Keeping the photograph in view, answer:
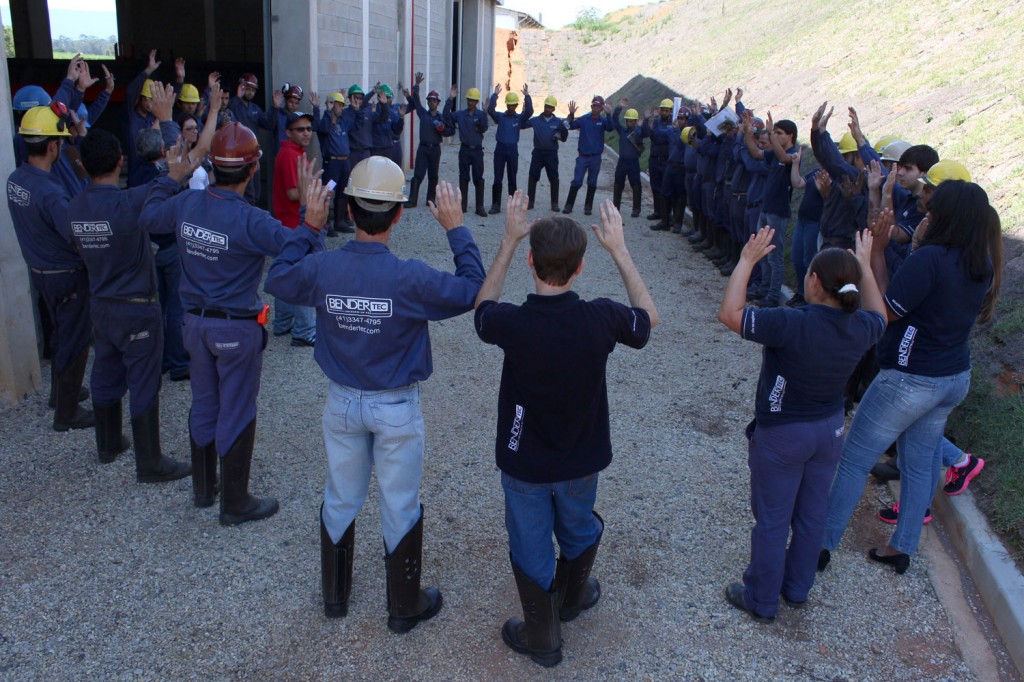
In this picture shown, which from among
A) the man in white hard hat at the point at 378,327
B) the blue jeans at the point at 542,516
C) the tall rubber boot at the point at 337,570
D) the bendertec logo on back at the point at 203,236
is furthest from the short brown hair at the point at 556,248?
the bendertec logo on back at the point at 203,236

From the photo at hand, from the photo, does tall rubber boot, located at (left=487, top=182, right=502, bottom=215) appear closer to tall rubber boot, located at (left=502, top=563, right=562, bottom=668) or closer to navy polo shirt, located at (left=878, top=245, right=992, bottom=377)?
navy polo shirt, located at (left=878, top=245, right=992, bottom=377)

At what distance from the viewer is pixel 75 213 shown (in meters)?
4.89

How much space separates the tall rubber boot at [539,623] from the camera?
3.59 metres

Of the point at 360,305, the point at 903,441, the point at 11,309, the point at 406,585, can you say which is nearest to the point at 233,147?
the point at 360,305

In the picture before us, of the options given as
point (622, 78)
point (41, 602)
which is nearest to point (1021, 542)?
point (41, 602)

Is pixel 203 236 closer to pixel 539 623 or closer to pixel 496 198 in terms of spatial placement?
pixel 539 623

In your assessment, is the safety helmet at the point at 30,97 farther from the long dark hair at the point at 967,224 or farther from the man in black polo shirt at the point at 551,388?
the long dark hair at the point at 967,224

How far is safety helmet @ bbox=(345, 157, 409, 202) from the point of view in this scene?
3.38 metres

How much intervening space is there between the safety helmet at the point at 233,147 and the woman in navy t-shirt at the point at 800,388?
255 centimetres

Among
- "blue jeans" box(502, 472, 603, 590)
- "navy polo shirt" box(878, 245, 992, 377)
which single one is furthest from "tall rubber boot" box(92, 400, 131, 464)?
"navy polo shirt" box(878, 245, 992, 377)

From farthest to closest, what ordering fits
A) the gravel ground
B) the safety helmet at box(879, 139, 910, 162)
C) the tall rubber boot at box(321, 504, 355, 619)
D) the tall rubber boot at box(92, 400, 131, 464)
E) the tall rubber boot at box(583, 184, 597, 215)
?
1. the tall rubber boot at box(583, 184, 597, 215)
2. the safety helmet at box(879, 139, 910, 162)
3. the tall rubber boot at box(92, 400, 131, 464)
4. the tall rubber boot at box(321, 504, 355, 619)
5. the gravel ground

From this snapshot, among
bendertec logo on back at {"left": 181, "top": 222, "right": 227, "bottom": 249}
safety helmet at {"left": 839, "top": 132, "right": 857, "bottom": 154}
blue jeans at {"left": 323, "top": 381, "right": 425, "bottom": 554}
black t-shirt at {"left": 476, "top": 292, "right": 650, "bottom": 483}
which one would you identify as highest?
safety helmet at {"left": 839, "top": 132, "right": 857, "bottom": 154}

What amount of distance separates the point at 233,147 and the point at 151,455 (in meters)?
2.08

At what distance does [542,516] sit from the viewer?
3523 millimetres
